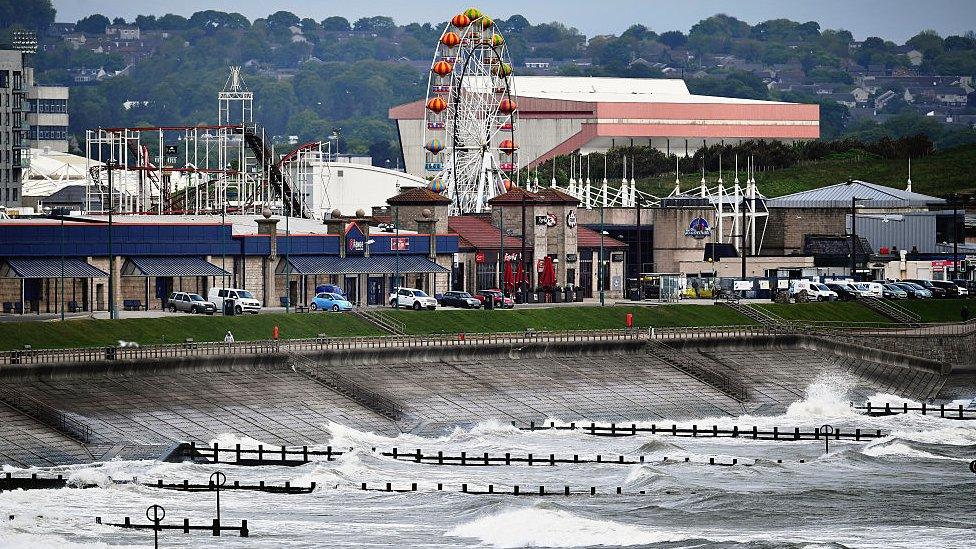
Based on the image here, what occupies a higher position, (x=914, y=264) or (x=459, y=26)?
(x=459, y=26)

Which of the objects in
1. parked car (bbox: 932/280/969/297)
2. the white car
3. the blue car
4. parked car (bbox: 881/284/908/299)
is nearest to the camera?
the blue car

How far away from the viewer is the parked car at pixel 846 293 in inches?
5236

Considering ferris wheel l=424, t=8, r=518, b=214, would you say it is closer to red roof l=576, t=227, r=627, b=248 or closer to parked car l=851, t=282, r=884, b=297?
red roof l=576, t=227, r=627, b=248

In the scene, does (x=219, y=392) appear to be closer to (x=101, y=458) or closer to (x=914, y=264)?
(x=101, y=458)

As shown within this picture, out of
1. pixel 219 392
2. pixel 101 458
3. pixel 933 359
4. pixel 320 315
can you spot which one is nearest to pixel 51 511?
pixel 101 458

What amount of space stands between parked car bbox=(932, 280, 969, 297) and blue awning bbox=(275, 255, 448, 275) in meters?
36.5

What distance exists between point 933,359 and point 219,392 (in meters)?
44.9

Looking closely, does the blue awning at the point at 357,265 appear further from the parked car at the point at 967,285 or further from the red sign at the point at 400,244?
the parked car at the point at 967,285

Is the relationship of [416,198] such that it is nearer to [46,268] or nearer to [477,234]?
[477,234]

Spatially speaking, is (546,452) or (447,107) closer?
(546,452)

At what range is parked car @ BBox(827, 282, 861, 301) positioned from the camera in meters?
133

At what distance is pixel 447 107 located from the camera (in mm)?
155750

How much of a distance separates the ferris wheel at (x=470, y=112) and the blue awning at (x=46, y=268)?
4799cm

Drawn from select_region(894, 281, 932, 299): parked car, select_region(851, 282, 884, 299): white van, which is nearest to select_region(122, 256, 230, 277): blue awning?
select_region(851, 282, 884, 299): white van
